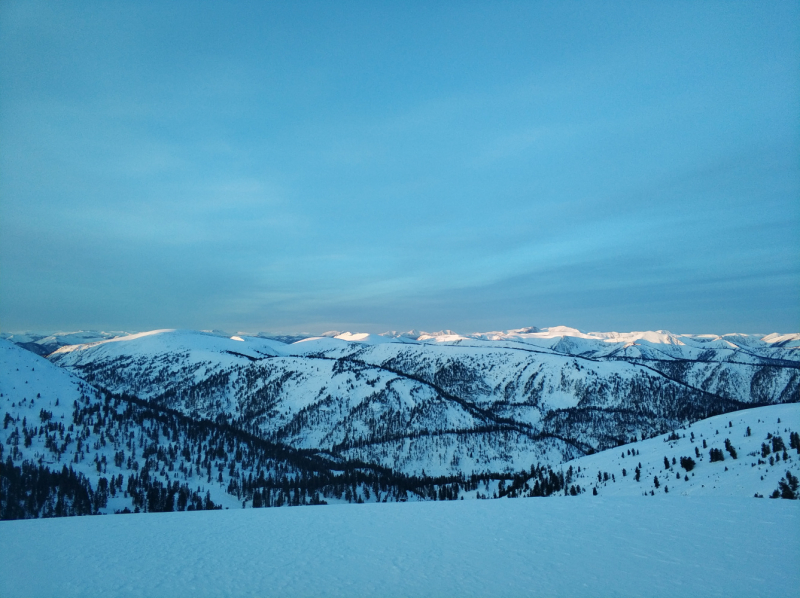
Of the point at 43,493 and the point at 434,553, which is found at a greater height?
the point at 434,553

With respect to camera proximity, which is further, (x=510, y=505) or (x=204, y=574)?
(x=510, y=505)

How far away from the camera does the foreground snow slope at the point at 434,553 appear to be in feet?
53.4

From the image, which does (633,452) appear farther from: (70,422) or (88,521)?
(70,422)

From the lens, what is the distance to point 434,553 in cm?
1992

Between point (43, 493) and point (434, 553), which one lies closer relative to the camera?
point (434, 553)

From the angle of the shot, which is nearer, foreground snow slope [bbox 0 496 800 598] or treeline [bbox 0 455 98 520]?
foreground snow slope [bbox 0 496 800 598]

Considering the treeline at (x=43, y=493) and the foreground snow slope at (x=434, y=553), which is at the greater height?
the foreground snow slope at (x=434, y=553)

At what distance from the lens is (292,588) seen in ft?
53.6

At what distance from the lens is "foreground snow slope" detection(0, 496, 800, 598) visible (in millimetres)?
16281

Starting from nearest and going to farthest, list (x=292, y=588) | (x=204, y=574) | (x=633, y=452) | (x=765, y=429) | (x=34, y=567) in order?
(x=292, y=588)
(x=204, y=574)
(x=34, y=567)
(x=765, y=429)
(x=633, y=452)

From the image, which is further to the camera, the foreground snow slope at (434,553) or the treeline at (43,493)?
the treeline at (43,493)

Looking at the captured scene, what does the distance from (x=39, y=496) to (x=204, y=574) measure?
134287mm

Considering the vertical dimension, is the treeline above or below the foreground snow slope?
below

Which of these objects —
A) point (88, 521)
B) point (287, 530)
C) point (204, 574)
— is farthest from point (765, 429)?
point (88, 521)
